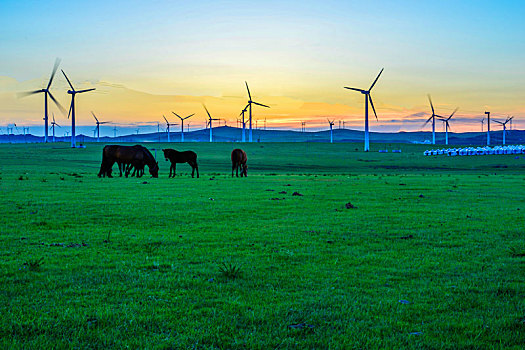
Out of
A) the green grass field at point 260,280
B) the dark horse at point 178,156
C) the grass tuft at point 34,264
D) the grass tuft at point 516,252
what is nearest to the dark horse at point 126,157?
the dark horse at point 178,156

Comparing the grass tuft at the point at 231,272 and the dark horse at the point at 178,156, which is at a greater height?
the dark horse at the point at 178,156

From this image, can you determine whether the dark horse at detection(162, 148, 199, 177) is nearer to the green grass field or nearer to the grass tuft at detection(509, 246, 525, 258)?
the green grass field

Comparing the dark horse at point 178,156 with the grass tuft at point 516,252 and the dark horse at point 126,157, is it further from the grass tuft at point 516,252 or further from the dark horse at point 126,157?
the grass tuft at point 516,252

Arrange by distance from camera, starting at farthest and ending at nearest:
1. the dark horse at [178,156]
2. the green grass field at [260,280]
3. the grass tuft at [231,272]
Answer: the dark horse at [178,156] → the grass tuft at [231,272] → the green grass field at [260,280]

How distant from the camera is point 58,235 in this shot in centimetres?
1398

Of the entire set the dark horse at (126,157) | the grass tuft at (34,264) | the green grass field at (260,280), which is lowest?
the green grass field at (260,280)

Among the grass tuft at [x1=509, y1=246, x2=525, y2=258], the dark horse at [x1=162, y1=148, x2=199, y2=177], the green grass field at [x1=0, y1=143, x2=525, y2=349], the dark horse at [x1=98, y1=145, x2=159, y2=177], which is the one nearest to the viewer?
the green grass field at [x1=0, y1=143, x2=525, y2=349]

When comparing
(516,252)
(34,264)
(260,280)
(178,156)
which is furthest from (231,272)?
(178,156)

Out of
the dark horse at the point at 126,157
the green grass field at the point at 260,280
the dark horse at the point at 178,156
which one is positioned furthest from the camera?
the dark horse at the point at 178,156

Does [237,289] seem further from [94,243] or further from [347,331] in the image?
[94,243]

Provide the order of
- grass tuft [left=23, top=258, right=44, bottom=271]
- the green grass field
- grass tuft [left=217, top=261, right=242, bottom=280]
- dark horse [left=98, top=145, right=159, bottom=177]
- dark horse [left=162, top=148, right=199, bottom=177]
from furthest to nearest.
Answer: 1. dark horse [left=162, top=148, right=199, bottom=177]
2. dark horse [left=98, top=145, right=159, bottom=177]
3. grass tuft [left=23, top=258, right=44, bottom=271]
4. grass tuft [left=217, top=261, right=242, bottom=280]
5. the green grass field

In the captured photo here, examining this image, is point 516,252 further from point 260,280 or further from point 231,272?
point 231,272

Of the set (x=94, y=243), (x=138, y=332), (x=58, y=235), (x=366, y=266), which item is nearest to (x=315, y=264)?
(x=366, y=266)

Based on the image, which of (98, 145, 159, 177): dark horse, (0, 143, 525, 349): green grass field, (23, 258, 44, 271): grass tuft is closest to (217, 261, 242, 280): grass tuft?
(0, 143, 525, 349): green grass field
